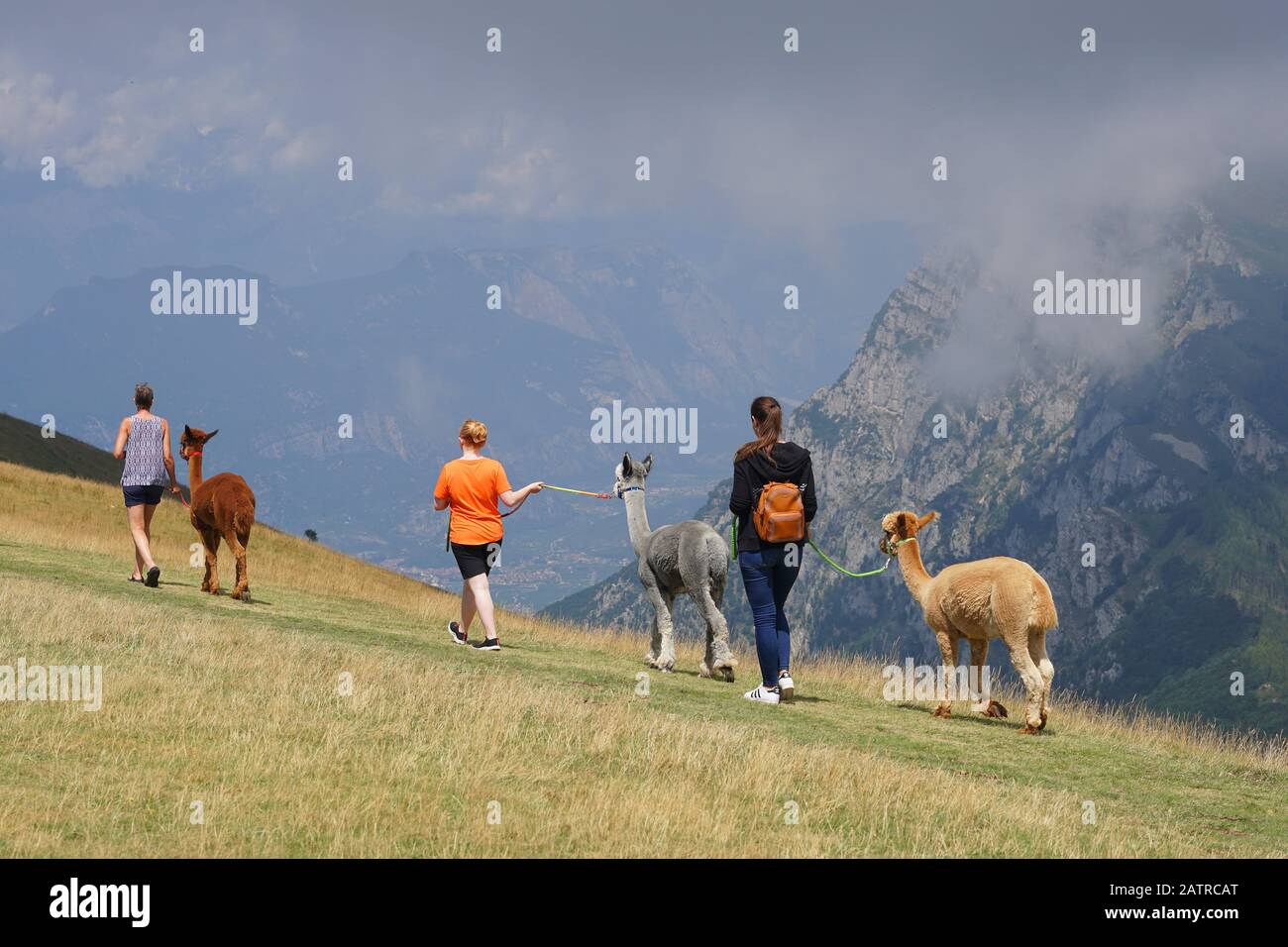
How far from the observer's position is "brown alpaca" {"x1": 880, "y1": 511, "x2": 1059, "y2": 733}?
17656mm

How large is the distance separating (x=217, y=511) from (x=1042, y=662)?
15.3 meters

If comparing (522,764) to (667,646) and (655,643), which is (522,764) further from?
(655,643)

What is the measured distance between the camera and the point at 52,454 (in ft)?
286

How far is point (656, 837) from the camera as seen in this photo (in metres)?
9.94

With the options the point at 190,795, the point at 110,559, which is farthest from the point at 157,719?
the point at 110,559

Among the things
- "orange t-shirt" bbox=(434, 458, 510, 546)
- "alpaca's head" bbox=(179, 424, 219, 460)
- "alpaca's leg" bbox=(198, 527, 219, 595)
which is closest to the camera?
"orange t-shirt" bbox=(434, 458, 510, 546)

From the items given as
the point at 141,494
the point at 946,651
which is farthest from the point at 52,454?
the point at 946,651

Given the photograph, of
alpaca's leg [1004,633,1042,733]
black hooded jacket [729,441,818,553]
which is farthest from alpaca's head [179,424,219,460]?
alpaca's leg [1004,633,1042,733]

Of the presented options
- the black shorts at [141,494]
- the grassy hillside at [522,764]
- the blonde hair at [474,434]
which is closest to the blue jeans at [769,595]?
the grassy hillside at [522,764]

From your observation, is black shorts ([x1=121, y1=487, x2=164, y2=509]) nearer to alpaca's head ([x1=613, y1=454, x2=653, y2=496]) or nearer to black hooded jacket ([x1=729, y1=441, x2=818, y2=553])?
alpaca's head ([x1=613, y1=454, x2=653, y2=496])

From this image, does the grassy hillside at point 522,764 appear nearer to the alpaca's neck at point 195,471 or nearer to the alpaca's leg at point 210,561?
the alpaca's leg at point 210,561

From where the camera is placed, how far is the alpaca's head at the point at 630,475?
21.6m
